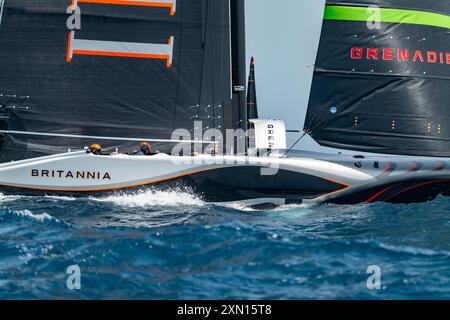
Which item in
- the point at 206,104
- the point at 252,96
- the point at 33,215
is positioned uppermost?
the point at 252,96

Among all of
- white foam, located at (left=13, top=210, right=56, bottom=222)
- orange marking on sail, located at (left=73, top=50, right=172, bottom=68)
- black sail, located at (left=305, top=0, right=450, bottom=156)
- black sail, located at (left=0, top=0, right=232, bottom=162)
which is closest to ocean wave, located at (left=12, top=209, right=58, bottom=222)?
white foam, located at (left=13, top=210, right=56, bottom=222)

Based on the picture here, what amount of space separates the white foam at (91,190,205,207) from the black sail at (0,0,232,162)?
3.90 feet

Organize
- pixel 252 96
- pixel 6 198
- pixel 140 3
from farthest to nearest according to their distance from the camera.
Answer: pixel 252 96
pixel 140 3
pixel 6 198

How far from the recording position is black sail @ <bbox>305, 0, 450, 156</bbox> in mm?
12078

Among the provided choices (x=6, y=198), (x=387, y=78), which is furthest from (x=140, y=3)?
(x=387, y=78)

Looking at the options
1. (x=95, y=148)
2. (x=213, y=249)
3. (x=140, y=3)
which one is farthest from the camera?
(x=140, y=3)

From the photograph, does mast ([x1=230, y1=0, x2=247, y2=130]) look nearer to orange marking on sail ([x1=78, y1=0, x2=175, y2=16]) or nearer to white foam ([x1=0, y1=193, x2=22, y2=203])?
orange marking on sail ([x1=78, y1=0, x2=175, y2=16])

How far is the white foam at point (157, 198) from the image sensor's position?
1161 centimetres

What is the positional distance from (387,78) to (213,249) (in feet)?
17.4

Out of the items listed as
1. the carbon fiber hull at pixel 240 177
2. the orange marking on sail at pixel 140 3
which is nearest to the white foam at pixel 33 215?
the carbon fiber hull at pixel 240 177

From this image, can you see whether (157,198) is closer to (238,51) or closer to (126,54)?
(126,54)

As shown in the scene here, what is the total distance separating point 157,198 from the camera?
11695 millimetres

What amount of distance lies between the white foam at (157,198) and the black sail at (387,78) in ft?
8.64

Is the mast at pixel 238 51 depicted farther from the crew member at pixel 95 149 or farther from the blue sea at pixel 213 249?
the crew member at pixel 95 149
